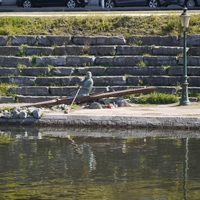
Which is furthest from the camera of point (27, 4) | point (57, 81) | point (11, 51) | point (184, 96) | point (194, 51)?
point (27, 4)

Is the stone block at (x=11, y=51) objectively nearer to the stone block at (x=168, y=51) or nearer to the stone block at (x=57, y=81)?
the stone block at (x=57, y=81)

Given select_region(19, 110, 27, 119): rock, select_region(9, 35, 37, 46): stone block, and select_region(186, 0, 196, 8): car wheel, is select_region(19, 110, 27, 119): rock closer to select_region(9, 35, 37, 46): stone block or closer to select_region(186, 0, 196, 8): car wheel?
select_region(9, 35, 37, 46): stone block

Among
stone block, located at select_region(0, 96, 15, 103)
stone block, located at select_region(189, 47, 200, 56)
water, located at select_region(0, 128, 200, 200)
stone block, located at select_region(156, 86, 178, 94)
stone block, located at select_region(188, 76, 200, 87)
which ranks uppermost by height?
stone block, located at select_region(189, 47, 200, 56)

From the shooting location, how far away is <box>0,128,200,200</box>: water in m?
16.3

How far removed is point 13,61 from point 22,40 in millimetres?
1034

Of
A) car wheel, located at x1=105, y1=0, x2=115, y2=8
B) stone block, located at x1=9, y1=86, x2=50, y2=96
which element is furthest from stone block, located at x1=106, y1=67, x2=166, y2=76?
car wheel, located at x1=105, y1=0, x2=115, y2=8

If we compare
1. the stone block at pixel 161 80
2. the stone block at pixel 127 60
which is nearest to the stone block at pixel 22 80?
the stone block at pixel 127 60

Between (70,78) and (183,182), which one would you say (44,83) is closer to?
(70,78)

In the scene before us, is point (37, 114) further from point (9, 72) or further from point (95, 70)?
point (9, 72)

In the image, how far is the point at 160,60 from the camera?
26.9m

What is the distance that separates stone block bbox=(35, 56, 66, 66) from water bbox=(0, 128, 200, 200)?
4.83 m

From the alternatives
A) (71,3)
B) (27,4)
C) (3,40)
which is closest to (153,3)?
(71,3)

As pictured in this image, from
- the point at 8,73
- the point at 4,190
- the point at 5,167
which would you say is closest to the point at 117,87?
the point at 8,73

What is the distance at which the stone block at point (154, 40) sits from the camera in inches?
1086
